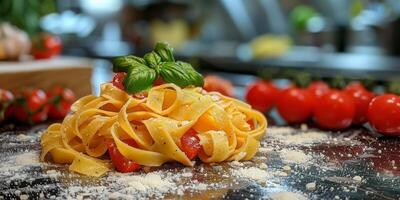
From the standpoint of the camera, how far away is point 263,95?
3309mm

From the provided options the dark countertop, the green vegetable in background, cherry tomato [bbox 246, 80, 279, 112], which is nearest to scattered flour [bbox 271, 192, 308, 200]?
the dark countertop

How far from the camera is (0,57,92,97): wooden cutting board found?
14.2 feet

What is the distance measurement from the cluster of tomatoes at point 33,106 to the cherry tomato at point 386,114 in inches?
63.0

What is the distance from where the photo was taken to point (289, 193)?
1.81m

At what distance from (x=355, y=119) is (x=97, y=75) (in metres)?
4.40

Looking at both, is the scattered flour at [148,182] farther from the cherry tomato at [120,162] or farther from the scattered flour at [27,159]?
the scattered flour at [27,159]

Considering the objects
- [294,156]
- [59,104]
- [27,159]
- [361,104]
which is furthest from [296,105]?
[27,159]

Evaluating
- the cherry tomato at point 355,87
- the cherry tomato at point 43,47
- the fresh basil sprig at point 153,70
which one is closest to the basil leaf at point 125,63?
the fresh basil sprig at point 153,70

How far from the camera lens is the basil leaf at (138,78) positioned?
219 centimetres

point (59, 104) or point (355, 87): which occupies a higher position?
point (355, 87)

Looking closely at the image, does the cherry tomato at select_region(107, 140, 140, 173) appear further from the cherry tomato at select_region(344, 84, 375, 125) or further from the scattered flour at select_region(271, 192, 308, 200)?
the cherry tomato at select_region(344, 84, 375, 125)

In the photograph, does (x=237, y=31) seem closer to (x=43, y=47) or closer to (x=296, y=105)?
(x=43, y=47)

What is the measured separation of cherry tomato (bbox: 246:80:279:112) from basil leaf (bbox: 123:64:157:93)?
1188mm

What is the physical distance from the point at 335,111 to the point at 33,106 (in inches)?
60.7
